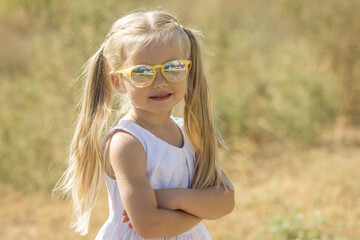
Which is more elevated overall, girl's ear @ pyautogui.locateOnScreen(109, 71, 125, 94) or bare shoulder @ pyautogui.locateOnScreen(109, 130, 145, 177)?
girl's ear @ pyautogui.locateOnScreen(109, 71, 125, 94)

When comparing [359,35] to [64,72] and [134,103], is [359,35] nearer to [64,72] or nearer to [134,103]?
[64,72]

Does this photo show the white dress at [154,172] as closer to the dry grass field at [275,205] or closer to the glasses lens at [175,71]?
the glasses lens at [175,71]

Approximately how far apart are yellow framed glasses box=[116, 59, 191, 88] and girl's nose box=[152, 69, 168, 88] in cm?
2

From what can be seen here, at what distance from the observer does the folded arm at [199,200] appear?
1.77m

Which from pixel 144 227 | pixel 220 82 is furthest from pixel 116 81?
pixel 220 82

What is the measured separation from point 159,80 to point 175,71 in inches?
2.6

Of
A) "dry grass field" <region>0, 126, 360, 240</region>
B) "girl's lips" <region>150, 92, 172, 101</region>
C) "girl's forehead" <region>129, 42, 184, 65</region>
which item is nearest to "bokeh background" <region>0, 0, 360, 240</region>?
"dry grass field" <region>0, 126, 360, 240</region>

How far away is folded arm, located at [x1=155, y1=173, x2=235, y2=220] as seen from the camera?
1.77m

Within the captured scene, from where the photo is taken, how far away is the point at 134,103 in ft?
Result: 5.97

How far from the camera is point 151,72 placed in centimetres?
173

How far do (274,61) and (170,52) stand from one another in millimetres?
6153

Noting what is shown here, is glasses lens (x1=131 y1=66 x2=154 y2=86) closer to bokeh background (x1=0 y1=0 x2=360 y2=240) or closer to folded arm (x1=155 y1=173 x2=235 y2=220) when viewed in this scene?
folded arm (x1=155 y1=173 x2=235 y2=220)

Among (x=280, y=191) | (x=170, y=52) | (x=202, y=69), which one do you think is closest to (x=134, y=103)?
(x=170, y=52)

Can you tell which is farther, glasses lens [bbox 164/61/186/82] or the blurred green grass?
the blurred green grass
